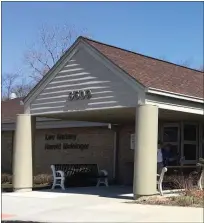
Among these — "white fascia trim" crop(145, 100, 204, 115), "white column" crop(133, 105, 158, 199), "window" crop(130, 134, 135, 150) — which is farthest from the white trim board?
"white column" crop(133, 105, 158, 199)

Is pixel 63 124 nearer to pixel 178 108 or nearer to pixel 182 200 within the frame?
pixel 178 108

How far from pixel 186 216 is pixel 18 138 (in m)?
8.68

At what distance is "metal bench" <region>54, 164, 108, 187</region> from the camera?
1916 cm

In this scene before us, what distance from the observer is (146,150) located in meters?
13.8

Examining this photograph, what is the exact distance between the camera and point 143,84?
14062mm

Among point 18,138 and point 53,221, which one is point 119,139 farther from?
point 53,221

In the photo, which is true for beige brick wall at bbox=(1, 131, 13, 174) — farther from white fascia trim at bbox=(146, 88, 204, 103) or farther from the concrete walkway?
white fascia trim at bbox=(146, 88, 204, 103)

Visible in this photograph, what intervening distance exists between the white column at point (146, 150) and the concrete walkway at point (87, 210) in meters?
0.68

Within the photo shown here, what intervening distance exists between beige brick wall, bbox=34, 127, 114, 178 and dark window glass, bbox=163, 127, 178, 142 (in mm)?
2902

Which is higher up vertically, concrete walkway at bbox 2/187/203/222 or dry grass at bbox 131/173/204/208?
dry grass at bbox 131/173/204/208

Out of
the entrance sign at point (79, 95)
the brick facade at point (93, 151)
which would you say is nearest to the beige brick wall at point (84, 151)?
the brick facade at point (93, 151)

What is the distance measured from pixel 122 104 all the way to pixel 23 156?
187 inches

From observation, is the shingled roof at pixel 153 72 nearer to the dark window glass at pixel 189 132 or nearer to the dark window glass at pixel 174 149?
the dark window glass at pixel 189 132

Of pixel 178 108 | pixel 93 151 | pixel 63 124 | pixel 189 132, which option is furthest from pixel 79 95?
pixel 63 124
